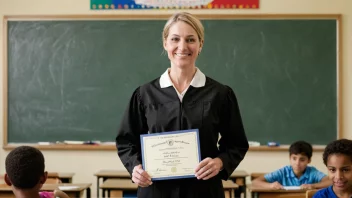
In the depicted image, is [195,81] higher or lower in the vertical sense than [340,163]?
higher

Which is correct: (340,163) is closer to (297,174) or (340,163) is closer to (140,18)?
(297,174)

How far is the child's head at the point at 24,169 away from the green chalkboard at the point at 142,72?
403 centimetres

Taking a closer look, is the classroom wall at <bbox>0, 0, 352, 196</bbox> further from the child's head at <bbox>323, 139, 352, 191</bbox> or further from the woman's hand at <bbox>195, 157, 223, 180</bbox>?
the woman's hand at <bbox>195, 157, 223, 180</bbox>

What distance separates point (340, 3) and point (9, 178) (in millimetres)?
4776

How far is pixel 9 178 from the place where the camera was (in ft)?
5.76

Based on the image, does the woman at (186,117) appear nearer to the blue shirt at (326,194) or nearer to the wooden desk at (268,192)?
the blue shirt at (326,194)

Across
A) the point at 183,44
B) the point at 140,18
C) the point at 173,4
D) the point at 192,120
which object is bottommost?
the point at 192,120

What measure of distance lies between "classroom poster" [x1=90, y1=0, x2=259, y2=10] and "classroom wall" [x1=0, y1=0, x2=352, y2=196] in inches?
2.2

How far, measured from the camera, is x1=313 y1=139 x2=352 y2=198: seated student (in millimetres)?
2424

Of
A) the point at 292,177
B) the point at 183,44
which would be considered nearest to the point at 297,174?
the point at 292,177

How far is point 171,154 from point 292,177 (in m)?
3.11

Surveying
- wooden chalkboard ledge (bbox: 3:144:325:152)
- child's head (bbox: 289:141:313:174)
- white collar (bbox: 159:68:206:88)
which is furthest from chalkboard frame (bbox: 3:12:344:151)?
white collar (bbox: 159:68:206:88)

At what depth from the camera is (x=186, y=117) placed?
64.2 inches

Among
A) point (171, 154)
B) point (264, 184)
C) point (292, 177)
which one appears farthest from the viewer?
point (292, 177)
